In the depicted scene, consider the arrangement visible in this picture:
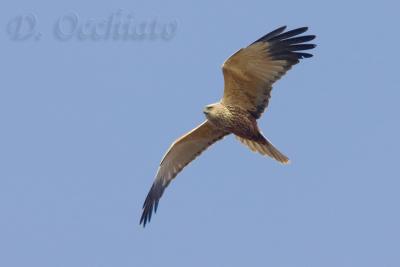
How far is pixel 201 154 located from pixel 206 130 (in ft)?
2.29

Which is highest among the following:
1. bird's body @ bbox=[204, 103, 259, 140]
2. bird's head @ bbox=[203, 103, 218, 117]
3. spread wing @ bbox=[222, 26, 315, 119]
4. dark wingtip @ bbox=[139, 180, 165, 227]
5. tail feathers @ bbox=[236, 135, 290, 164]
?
spread wing @ bbox=[222, 26, 315, 119]

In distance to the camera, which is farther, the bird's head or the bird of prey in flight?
the bird's head

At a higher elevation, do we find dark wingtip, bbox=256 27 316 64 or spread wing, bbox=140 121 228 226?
dark wingtip, bbox=256 27 316 64

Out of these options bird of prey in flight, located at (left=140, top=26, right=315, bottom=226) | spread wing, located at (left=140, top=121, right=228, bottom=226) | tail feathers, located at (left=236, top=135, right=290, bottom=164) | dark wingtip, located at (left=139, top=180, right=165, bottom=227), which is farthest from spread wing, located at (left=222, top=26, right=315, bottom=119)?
dark wingtip, located at (left=139, top=180, right=165, bottom=227)

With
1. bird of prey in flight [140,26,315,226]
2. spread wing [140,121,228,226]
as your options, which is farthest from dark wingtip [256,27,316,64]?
spread wing [140,121,228,226]

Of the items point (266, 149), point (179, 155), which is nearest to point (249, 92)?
point (266, 149)

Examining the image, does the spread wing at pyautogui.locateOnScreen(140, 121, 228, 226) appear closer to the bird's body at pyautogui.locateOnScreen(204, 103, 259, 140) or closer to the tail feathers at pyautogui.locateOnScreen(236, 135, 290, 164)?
the bird's body at pyautogui.locateOnScreen(204, 103, 259, 140)


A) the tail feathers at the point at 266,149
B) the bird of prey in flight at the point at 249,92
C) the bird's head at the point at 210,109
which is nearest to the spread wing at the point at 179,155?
the bird of prey in flight at the point at 249,92

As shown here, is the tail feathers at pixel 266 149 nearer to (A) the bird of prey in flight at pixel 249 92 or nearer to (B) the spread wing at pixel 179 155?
(A) the bird of prey in flight at pixel 249 92

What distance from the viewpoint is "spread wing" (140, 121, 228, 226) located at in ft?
67.5

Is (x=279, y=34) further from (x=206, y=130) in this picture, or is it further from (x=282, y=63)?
(x=206, y=130)

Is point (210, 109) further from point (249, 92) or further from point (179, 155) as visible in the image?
point (179, 155)

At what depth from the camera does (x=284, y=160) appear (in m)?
19.4

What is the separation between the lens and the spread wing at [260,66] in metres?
18.6
